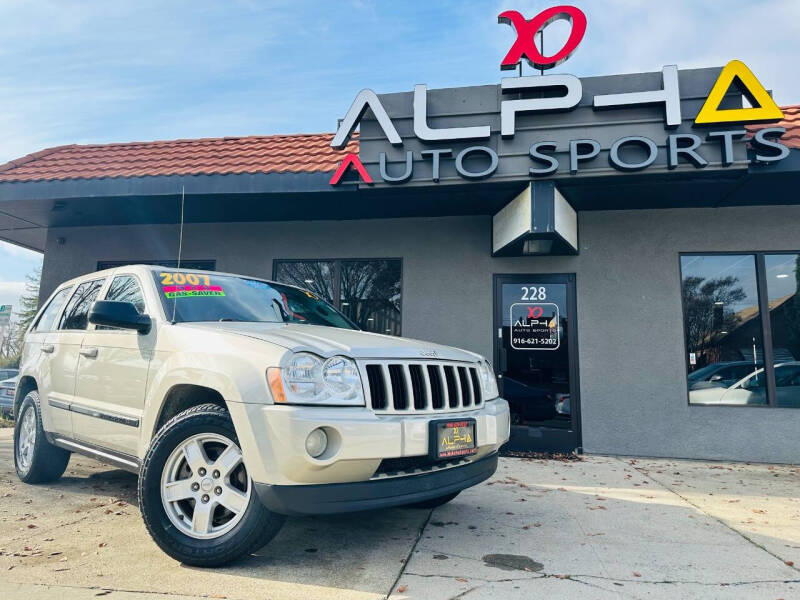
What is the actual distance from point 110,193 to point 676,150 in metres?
7.28

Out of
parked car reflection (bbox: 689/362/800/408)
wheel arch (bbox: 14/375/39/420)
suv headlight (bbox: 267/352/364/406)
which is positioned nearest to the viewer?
suv headlight (bbox: 267/352/364/406)

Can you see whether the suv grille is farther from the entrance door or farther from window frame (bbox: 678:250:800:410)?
window frame (bbox: 678:250:800:410)

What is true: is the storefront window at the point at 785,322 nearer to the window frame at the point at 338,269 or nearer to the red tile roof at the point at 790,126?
the red tile roof at the point at 790,126

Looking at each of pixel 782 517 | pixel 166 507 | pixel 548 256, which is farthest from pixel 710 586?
pixel 548 256

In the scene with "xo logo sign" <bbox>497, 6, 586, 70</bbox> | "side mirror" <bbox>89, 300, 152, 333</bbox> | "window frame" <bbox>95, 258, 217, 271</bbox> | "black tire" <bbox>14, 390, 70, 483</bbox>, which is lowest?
"black tire" <bbox>14, 390, 70, 483</bbox>

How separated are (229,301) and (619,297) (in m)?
5.58

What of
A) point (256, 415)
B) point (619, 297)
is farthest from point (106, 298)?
point (619, 297)

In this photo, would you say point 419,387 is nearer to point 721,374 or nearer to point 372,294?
point 372,294

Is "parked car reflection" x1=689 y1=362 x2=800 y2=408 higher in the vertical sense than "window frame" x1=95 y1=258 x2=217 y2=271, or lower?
lower

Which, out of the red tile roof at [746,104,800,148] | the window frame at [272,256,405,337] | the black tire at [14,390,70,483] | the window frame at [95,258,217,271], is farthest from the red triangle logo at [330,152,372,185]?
the red tile roof at [746,104,800,148]

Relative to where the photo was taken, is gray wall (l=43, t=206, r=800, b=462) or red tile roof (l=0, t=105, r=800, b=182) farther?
red tile roof (l=0, t=105, r=800, b=182)

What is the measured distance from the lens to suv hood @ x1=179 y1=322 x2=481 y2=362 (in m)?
2.91

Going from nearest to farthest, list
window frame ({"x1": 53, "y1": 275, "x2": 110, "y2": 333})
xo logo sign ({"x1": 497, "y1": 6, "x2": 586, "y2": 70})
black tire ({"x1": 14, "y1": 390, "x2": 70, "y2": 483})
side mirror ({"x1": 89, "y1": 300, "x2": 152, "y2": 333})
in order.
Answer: side mirror ({"x1": 89, "y1": 300, "x2": 152, "y2": 333}), window frame ({"x1": 53, "y1": 275, "x2": 110, "y2": 333}), black tire ({"x1": 14, "y1": 390, "x2": 70, "y2": 483}), xo logo sign ({"x1": 497, "y1": 6, "x2": 586, "y2": 70})

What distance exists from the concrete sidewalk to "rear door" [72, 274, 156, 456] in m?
0.63
